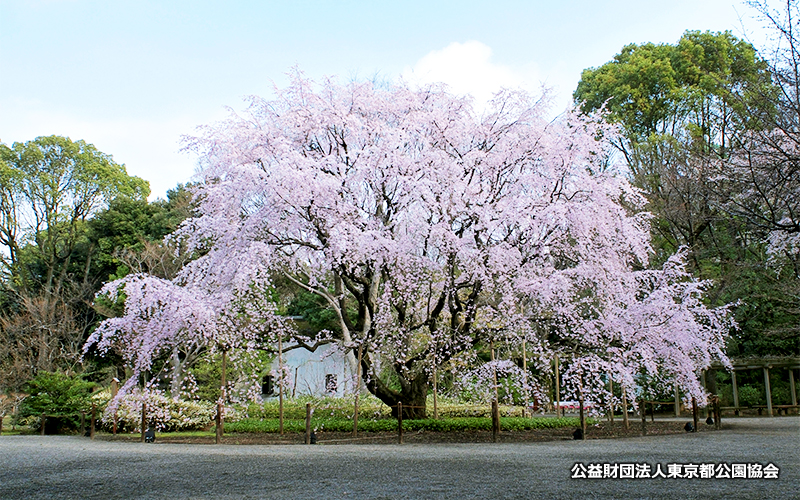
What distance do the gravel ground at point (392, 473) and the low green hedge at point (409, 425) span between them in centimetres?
291

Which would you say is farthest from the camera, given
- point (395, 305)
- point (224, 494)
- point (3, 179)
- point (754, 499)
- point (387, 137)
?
point (3, 179)

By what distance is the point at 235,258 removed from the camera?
35.7 feet

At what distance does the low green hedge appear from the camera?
13.2m

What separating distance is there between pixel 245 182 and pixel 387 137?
2.85 m

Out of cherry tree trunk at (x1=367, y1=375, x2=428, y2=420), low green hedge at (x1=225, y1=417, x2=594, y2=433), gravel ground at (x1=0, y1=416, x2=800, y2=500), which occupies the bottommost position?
low green hedge at (x1=225, y1=417, x2=594, y2=433)

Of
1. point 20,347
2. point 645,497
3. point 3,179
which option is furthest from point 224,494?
point 3,179

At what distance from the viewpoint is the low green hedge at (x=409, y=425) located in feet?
43.3

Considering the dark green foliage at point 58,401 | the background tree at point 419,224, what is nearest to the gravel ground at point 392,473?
the background tree at point 419,224

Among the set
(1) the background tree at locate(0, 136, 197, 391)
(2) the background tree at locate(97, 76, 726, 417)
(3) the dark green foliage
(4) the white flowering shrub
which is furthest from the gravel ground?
(1) the background tree at locate(0, 136, 197, 391)

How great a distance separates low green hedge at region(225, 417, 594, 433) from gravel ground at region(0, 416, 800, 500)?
9.56 ft

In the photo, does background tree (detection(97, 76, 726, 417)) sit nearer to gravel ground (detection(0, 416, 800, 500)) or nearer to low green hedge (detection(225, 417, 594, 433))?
low green hedge (detection(225, 417, 594, 433))

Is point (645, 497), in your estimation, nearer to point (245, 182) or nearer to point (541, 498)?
point (541, 498)

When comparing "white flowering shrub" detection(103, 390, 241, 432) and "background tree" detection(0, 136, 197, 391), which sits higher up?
"background tree" detection(0, 136, 197, 391)

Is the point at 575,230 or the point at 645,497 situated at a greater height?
the point at 575,230
